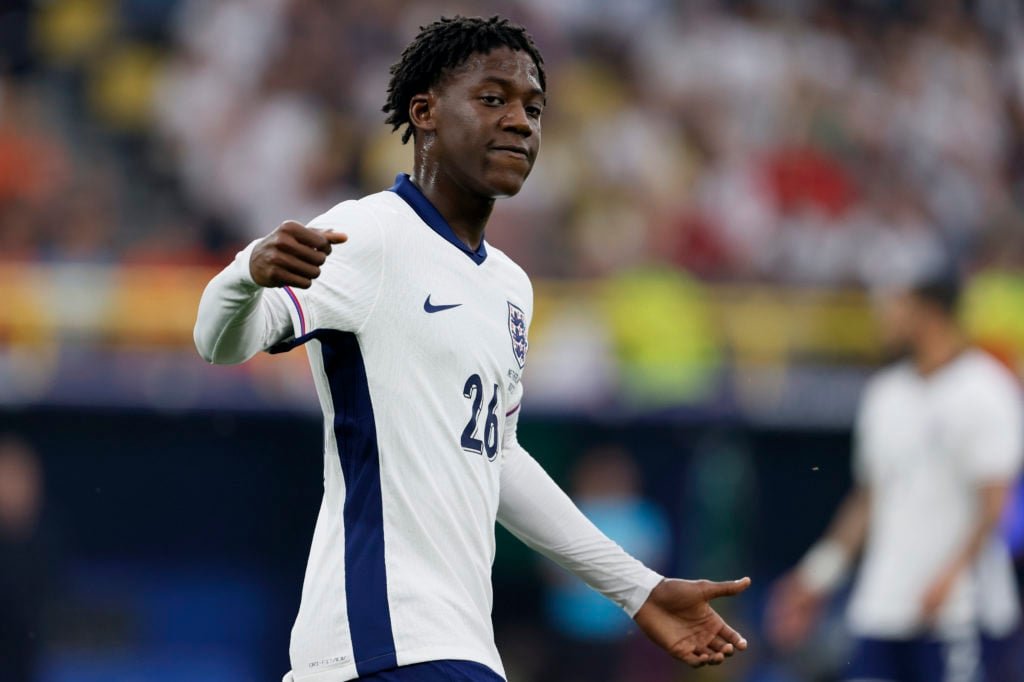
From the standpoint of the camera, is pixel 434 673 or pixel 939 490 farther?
pixel 939 490

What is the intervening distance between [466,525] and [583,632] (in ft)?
19.2

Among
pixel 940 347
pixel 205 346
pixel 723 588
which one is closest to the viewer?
pixel 205 346

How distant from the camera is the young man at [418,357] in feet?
10.2

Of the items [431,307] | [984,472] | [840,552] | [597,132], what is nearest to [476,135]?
[431,307]

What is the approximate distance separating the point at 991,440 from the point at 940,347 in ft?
1.67

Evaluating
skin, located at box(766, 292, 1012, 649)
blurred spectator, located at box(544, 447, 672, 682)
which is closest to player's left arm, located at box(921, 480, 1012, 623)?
skin, located at box(766, 292, 1012, 649)

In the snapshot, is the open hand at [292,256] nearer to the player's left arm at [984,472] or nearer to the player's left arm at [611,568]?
the player's left arm at [611,568]

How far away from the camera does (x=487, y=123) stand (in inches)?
135

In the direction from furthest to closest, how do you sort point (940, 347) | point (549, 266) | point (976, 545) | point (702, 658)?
point (549, 266) < point (940, 347) < point (976, 545) < point (702, 658)

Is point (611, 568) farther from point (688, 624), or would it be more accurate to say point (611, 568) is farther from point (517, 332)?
point (517, 332)

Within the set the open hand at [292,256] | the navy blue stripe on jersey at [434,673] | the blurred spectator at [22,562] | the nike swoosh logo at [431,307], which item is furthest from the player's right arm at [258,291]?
the blurred spectator at [22,562]

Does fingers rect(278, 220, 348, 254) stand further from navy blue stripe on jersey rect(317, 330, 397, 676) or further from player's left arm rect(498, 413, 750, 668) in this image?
player's left arm rect(498, 413, 750, 668)

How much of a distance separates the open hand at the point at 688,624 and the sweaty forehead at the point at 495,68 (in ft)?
4.19

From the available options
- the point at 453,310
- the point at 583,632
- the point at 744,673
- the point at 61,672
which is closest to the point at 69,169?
the point at 61,672
